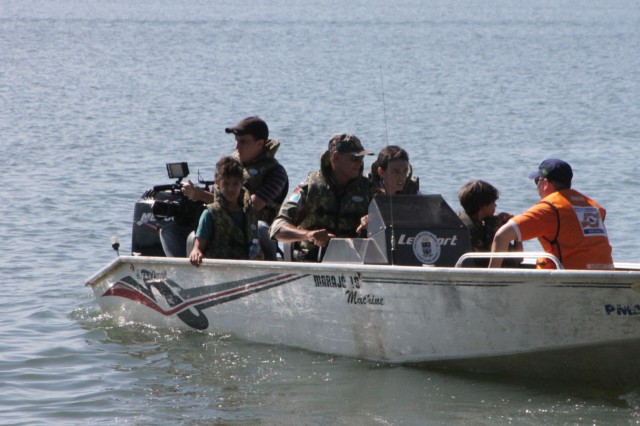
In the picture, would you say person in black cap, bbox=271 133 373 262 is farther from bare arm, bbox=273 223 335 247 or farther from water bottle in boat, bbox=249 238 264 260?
water bottle in boat, bbox=249 238 264 260

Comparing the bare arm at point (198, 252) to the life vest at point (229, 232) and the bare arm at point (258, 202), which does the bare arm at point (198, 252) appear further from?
the bare arm at point (258, 202)

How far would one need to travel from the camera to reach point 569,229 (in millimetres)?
6754

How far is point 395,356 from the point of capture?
7359 mm

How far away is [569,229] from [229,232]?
97.9 inches

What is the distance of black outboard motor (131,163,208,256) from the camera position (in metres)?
8.65

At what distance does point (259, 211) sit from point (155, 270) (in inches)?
36.4

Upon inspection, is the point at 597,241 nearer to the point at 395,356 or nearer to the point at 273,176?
the point at 395,356

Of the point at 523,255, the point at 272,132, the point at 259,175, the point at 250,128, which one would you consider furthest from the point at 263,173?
the point at 272,132

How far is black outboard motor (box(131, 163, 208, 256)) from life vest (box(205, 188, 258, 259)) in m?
0.58

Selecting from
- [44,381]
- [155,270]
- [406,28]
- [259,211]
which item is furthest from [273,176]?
[406,28]

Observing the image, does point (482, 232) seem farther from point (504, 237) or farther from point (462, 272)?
point (462, 272)

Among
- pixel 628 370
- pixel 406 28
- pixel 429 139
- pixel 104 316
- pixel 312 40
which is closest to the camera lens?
pixel 628 370

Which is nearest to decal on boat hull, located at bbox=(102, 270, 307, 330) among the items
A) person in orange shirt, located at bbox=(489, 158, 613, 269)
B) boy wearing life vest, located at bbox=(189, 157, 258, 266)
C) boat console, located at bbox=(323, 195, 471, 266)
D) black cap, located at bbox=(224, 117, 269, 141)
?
boy wearing life vest, located at bbox=(189, 157, 258, 266)

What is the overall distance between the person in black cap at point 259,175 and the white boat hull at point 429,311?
60 centimetres
